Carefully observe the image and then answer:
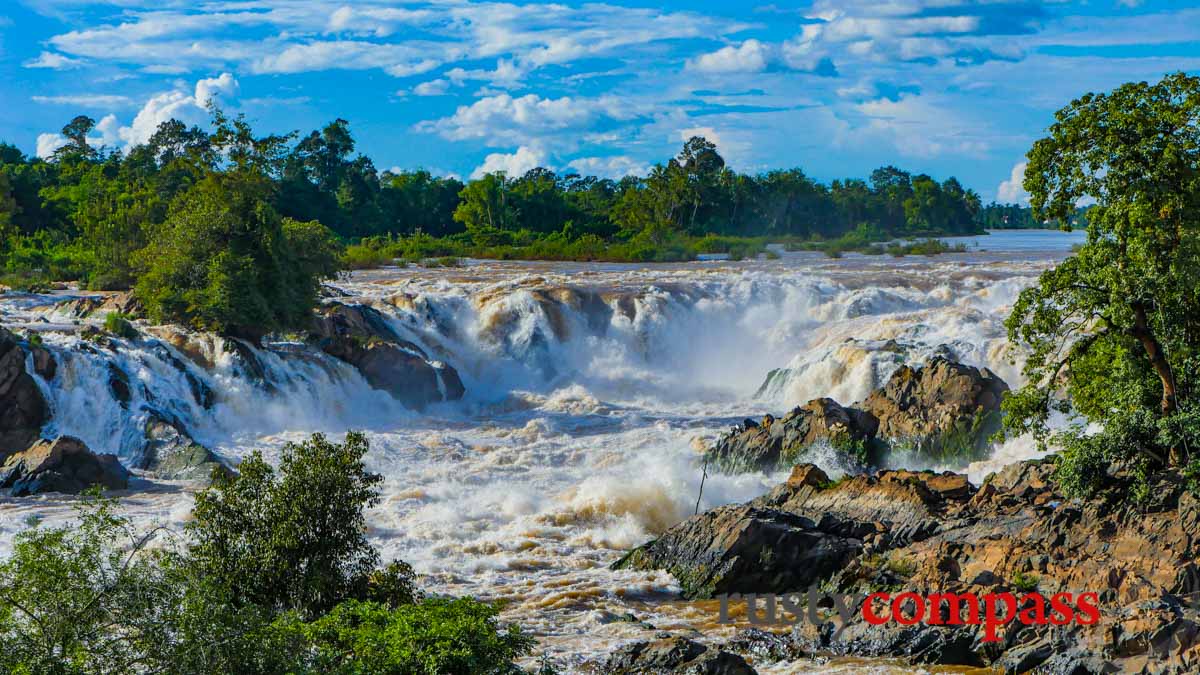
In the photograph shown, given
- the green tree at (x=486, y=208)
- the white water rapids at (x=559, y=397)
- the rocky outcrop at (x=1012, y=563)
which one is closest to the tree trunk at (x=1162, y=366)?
the rocky outcrop at (x=1012, y=563)

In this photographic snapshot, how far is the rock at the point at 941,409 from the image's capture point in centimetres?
2206

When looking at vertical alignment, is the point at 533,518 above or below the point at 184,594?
below

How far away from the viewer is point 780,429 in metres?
22.7

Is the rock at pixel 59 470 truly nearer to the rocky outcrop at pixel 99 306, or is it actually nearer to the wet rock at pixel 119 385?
the wet rock at pixel 119 385

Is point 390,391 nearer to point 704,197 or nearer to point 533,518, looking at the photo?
point 533,518

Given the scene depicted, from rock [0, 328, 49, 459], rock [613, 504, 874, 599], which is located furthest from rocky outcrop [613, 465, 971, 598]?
rock [0, 328, 49, 459]

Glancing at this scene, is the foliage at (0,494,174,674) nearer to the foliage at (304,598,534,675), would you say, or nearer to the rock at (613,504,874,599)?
the foliage at (304,598,534,675)

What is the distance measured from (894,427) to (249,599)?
47.5 feet

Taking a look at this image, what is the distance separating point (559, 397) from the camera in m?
30.8

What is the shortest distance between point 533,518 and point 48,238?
38.3m

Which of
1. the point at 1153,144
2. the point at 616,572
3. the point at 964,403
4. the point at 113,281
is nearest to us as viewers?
the point at 1153,144

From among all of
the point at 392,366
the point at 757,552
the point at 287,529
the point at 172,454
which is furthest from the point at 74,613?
the point at 392,366

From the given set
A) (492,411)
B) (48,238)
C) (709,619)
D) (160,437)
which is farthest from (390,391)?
(48,238)

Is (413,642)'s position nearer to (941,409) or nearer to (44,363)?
(941,409)
